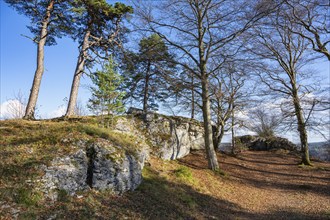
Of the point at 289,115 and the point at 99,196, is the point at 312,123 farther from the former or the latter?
the point at 99,196

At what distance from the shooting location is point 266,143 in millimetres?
20891

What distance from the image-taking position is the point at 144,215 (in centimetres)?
527

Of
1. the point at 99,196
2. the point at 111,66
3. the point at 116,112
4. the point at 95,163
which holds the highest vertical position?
the point at 111,66

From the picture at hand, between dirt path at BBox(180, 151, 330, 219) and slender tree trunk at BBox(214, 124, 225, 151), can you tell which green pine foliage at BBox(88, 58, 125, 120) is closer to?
dirt path at BBox(180, 151, 330, 219)

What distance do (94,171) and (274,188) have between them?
846 cm

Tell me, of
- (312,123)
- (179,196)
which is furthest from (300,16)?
(179,196)

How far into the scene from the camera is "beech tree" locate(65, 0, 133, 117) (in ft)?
37.8

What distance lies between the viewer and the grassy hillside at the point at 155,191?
4480 millimetres

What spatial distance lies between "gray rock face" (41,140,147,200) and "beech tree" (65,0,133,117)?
236 inches

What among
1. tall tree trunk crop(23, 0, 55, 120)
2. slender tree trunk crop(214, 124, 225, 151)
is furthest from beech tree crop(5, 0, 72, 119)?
slender tree trunk crop(214, 124, 225, 151)

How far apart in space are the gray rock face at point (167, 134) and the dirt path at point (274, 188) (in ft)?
2.73

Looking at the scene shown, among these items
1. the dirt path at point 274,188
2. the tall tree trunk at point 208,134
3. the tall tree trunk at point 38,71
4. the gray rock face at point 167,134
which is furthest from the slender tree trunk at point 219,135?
the tall tree trunk at point 38,71

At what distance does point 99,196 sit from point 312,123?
1304cm

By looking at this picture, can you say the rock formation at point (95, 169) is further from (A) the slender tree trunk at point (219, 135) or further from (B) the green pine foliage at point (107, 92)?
(A) the slender tree trunk at point (219, 135)
